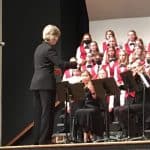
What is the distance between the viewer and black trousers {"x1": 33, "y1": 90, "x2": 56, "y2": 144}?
5.97 meters

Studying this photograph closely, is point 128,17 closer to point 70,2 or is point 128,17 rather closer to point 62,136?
point 70,2

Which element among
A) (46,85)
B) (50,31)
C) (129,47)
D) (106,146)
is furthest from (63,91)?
(129,47)

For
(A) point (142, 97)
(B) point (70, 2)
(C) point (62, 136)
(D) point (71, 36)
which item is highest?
(B) point (70, 2)

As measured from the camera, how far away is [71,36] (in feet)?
32.0

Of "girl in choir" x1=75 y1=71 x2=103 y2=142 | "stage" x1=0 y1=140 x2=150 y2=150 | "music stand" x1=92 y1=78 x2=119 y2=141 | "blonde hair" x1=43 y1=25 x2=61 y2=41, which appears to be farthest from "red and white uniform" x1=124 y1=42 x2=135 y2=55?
"stage" x1=0 y1=140 x2=150 y2=150

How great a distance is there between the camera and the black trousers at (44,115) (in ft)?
19.6

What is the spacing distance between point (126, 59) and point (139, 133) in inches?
48.8

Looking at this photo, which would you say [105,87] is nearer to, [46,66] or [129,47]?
[46,66]

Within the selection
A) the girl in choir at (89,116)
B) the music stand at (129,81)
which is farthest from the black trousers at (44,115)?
the girl in choir at (89,116)

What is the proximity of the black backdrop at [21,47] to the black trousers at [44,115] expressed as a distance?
3.08 metres

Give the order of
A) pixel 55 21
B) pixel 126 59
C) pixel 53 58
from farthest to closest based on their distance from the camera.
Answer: pixel 55 21, pixel 126 59, pixel 53 58

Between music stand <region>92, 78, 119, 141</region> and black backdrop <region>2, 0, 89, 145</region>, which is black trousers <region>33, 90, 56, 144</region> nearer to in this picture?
music stand <region>92, 78, 119, 141</region>

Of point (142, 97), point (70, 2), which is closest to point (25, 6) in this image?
point (70, 2)

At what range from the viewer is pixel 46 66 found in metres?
6.05
